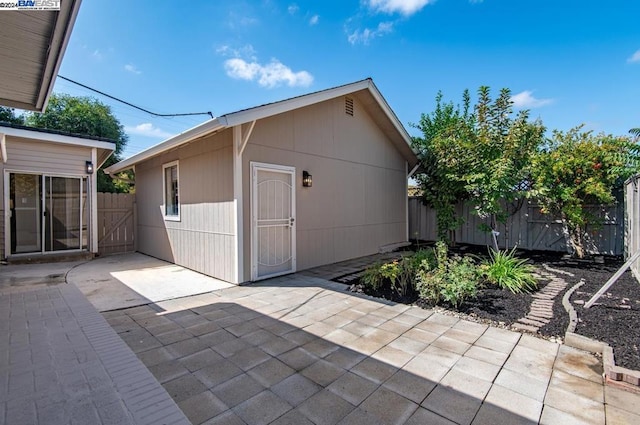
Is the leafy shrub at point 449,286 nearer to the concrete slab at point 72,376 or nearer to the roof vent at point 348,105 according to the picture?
the concrete slab at point 72,376

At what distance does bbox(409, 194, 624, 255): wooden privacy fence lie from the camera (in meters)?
7.02

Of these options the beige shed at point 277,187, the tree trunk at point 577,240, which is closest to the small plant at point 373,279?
the beige shed at point 277,187

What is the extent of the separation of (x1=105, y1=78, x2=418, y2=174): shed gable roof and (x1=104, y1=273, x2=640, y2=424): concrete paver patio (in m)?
2.80

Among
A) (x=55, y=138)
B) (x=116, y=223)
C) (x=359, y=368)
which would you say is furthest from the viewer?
(x=116, y=223)

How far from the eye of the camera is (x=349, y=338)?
3.02 meters

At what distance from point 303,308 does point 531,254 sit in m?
6.80

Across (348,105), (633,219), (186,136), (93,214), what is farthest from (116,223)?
(633,219)

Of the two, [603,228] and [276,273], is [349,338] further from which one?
[603,228]

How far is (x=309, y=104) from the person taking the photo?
583 centimetres

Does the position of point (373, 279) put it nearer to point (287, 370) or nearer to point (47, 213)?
point (287, 370)

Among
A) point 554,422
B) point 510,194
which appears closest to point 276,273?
point 554,422

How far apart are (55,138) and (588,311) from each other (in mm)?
11102

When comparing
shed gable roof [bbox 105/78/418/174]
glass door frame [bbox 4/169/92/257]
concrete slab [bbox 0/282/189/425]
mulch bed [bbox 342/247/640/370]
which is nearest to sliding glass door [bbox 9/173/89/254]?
glass door frame [bbox 4/169/92/257]

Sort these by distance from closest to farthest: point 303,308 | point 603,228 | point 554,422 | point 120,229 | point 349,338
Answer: point 554,422
point 349,338
point 303,308
point 603,228
point 120,229
